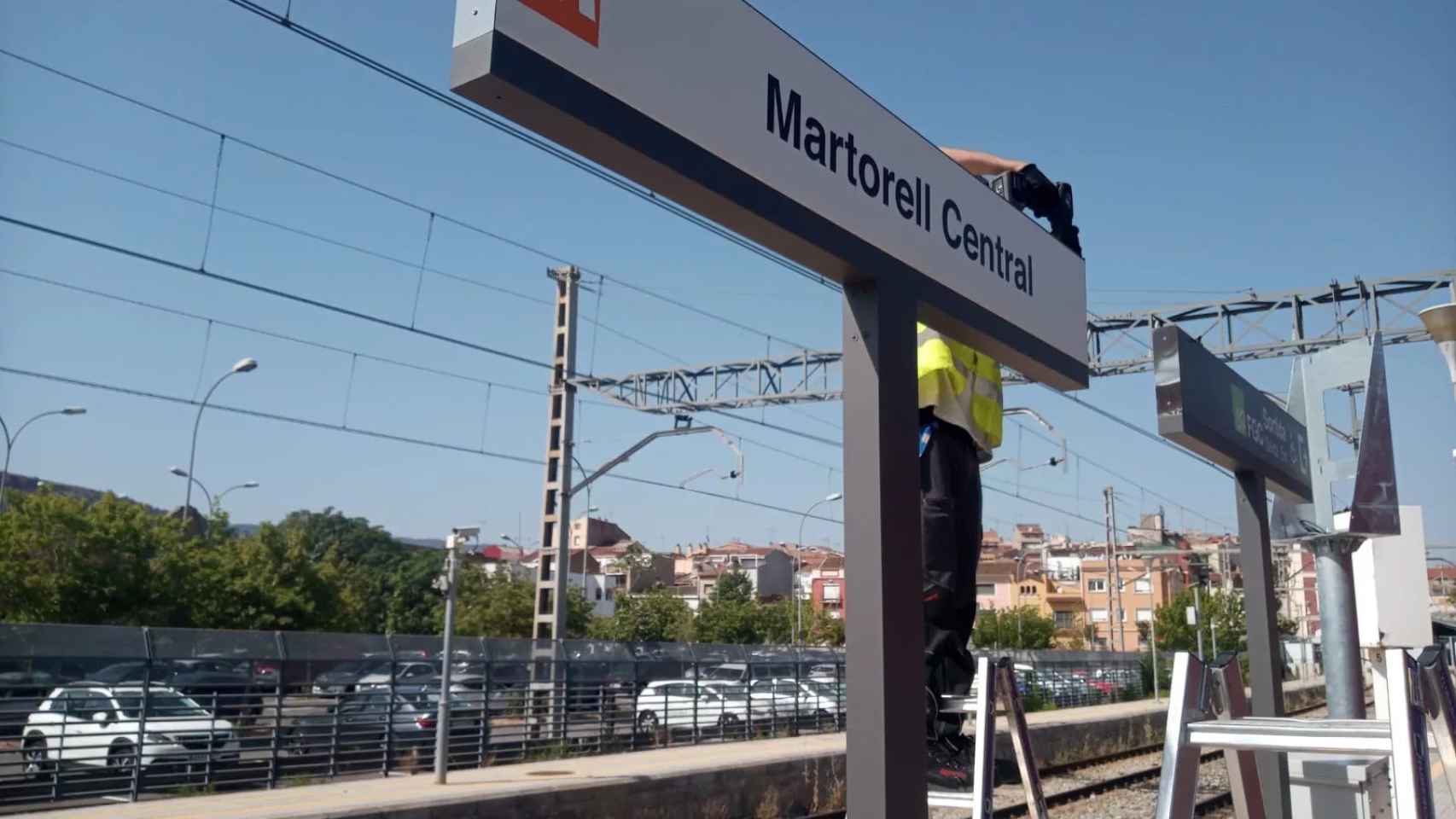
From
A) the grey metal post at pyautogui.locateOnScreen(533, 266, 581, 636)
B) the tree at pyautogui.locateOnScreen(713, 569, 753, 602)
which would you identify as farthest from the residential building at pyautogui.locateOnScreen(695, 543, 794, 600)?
the grey metal post at pyautogui.locateOnScreen(533, 266, 581, 636)

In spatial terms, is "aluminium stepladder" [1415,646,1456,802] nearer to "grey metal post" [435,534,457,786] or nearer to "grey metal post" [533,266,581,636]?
"grey metal post" [435,534,457,786]

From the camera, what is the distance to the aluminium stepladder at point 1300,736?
2.00 m

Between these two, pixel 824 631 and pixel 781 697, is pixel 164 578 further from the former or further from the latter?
pixel 824 631

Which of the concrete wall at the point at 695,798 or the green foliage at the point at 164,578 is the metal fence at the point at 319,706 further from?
the green foliage at the point at 164,578

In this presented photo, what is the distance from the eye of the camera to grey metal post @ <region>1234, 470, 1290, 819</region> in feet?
18.0

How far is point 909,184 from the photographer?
335 centimetres

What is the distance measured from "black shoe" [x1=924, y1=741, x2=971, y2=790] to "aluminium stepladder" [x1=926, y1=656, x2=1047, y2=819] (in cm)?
5

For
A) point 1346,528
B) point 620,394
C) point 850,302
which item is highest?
point 620,394

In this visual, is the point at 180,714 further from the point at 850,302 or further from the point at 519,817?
the point at 850,302

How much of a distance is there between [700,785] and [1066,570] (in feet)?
283

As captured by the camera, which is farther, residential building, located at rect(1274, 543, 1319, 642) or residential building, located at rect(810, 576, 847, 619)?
residential building, located at rect(810, 576, 847, 619)

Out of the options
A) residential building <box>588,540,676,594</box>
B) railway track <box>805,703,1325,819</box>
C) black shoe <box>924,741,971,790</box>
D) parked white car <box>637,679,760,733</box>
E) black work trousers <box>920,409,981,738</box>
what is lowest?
railway track <box>805,703,1325,819</box>

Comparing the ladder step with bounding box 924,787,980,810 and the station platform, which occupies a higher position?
the ladder step with bounding box 924,787,980,810

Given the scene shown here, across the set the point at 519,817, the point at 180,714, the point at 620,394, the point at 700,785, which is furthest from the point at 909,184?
the point at 620,394
